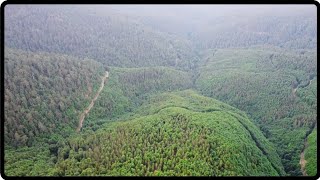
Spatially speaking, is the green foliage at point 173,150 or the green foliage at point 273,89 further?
the green foliage at point 273,89

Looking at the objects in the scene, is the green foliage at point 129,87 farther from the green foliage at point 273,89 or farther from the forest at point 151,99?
the green foliage at point 273,89

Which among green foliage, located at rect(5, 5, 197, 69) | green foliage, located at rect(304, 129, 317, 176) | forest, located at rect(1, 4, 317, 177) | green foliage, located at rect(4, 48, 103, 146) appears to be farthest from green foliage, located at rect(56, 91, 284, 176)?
green foliage, located at rect(5, 5, 197, 69)

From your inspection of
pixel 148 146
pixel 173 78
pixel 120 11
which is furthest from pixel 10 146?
pixel 120 11

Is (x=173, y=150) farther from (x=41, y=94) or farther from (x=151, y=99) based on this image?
(x=151, y=99)

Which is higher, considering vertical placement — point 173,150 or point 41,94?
point 41,94

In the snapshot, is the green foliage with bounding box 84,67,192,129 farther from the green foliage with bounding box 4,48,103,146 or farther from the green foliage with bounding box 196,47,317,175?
the green foliage with bounding box 196,47,317,175

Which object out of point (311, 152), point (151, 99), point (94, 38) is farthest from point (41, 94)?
point (94, 38)

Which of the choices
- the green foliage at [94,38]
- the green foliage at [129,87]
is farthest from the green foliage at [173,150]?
the green foliage at [94,38]

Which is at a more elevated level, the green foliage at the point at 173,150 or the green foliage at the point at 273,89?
the green foliage at the point at 173,150

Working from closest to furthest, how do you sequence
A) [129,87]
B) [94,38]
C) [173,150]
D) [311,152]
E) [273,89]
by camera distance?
1. [173,150]
2. [311,152]
3. [273,89]
4. [129,87]
5. [94,38]
